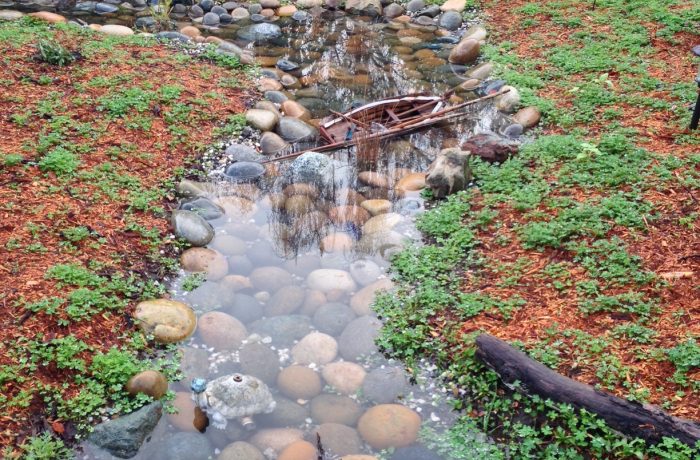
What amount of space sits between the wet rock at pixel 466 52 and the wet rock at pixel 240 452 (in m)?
8.44

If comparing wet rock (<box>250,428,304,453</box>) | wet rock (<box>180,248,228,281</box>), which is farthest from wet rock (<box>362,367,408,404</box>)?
wet rock (<box>180,248,228,281</box>)

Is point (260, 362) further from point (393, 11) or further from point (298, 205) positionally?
point (393, 11)

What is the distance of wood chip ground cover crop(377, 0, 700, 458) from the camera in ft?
13.2

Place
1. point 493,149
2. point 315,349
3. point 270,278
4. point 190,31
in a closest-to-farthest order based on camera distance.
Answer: point 315,349 < point 270,278 < point 493,149 < point 190,31

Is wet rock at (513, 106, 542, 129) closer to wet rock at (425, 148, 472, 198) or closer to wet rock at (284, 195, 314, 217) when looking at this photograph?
wet rock at (425, 148, 472, 198)

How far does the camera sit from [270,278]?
5.82m

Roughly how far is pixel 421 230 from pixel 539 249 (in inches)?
51.6

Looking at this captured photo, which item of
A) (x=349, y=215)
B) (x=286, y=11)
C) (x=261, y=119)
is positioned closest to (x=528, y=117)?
(x=349, y=215)

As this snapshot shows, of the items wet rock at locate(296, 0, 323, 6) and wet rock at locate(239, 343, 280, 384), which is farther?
wet rock at locate(296, 0, 323, 6)

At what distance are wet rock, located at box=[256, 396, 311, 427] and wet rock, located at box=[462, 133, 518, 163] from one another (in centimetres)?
389

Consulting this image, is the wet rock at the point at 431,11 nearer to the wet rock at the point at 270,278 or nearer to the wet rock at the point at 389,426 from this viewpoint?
the wet rock at the point at 270,278

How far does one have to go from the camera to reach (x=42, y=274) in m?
4.83

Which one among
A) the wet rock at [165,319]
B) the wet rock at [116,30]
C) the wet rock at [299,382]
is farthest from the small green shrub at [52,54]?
the wet rock at [299,382]

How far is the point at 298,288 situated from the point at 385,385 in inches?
57.9
